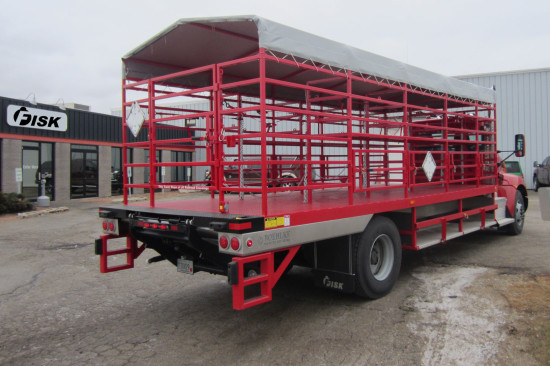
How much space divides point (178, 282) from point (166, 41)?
3295mm

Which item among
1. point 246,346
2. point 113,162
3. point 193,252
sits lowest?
point 246,346

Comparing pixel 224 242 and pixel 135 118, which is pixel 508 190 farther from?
pixel 135 118

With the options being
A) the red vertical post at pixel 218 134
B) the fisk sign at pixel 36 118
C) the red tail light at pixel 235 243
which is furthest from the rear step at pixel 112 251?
the fisk sign at pixel 36 118

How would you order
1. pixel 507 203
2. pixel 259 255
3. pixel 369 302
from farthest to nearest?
pixel 507 203 → pixel 369 302 → pixel 259 255

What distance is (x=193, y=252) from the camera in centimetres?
466

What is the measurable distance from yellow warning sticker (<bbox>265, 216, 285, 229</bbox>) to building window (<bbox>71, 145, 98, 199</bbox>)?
18.1 m

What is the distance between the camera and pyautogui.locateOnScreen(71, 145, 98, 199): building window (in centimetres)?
1962

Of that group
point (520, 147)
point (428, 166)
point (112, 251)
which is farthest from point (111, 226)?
point (520, 147)

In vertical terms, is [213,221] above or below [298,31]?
below

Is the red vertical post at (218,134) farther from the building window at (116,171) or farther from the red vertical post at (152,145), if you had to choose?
the building window at (116,171)

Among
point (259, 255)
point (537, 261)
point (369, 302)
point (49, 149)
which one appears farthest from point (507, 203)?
point (49, 149)

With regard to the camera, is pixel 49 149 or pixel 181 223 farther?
pixel 49 149

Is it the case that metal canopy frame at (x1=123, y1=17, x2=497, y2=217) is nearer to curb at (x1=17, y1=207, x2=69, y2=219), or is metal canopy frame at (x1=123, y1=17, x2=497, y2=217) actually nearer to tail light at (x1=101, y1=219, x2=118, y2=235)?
tail light at (x1=101, y1=219, x2=118, y2=235)

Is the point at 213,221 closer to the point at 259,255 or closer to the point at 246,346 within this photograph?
the point at 259,255
